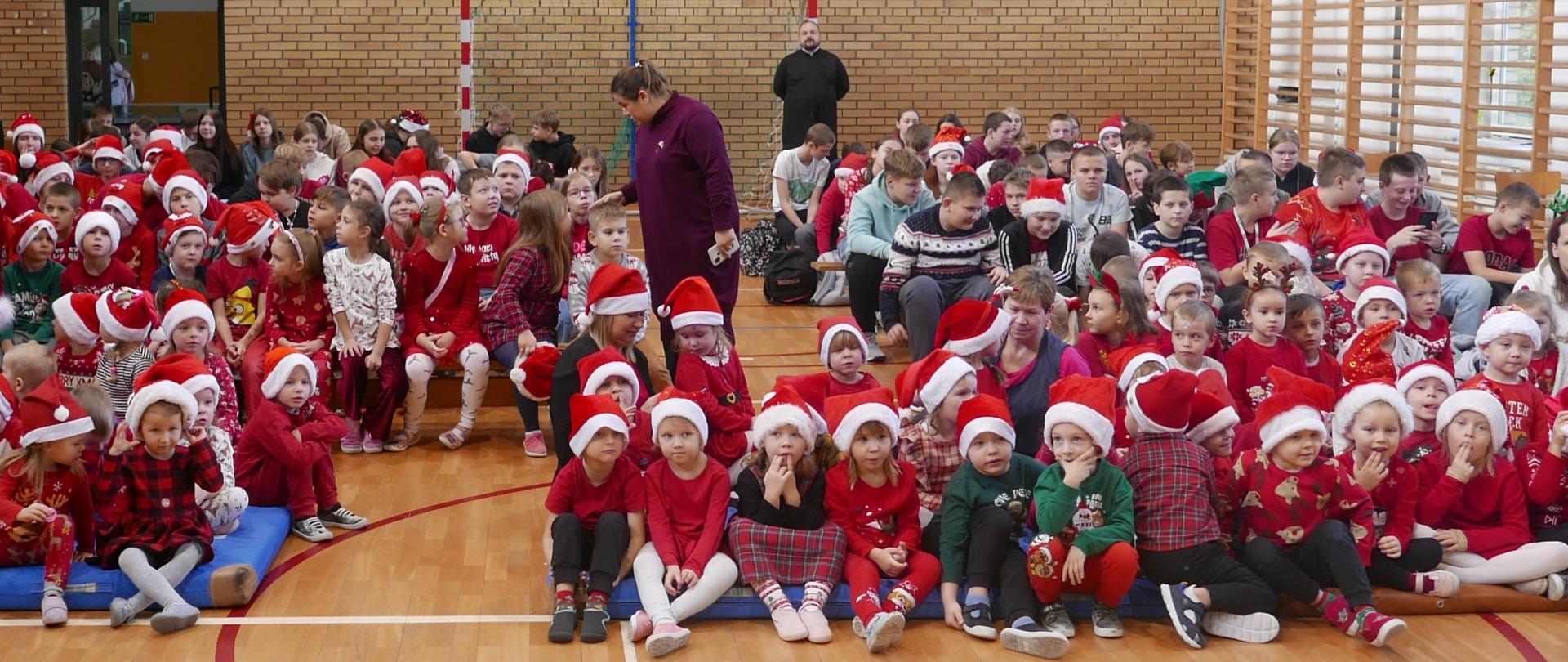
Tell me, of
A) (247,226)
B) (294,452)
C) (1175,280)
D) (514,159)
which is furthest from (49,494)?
(1175,280)

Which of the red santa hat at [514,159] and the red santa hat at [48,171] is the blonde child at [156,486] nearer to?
the red santa hat at [514,159]

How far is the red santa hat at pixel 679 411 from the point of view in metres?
4.67

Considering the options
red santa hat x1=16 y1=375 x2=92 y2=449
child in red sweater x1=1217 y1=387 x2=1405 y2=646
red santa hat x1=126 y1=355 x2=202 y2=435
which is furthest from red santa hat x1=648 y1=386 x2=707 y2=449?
red santa hat x1=16 y1=375 x2=92 y2=449

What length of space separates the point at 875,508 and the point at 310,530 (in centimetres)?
197

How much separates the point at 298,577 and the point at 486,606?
67 centimetres

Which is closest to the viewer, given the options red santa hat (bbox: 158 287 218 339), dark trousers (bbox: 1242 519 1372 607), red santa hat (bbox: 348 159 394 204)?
dark trousers (bbox: 1242 519 1372 607)

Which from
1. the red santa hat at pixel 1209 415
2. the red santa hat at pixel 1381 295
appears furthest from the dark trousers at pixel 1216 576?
the red santa hat at pixel 1381 295

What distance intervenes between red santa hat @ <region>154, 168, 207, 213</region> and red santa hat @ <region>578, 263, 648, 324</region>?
294cm

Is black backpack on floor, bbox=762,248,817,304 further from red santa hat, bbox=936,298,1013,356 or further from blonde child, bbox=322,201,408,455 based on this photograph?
red santa hat, bbox=936,298,1013,356

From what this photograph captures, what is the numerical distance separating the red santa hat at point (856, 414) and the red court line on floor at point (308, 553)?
1.72 meters

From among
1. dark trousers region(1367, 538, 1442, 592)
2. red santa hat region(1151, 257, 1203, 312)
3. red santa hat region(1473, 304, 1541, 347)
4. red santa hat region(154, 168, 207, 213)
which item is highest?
red santa hat region(154, 168, 207, 213)

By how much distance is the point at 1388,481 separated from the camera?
473cm

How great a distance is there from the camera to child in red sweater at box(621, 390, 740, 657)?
→ 14.8 feet

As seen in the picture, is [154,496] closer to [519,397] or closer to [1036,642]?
[519,397]
